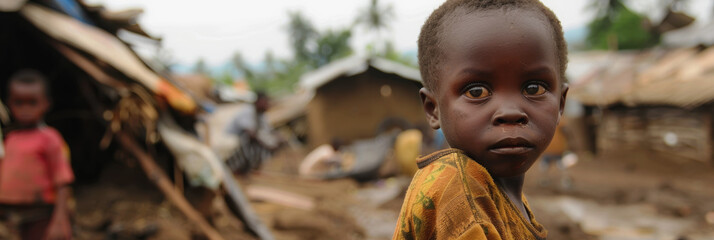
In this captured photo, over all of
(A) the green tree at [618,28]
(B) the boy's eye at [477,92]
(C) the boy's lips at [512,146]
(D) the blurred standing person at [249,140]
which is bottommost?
(C) the boy's lips at [512,146]

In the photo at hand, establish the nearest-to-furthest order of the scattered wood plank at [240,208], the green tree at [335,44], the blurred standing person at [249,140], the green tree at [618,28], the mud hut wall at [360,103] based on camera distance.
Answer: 1. the scattered wood plank at [240,208]
2. the blurred standing person at [249,140]
3. the mud hut wall at [360,103]
4. the green tree at [618,28]
5. the green tree at [335,44]

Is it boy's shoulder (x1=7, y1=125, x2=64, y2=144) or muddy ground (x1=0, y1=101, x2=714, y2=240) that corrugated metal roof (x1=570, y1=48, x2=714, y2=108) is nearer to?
muddy ground (x1=0, y1=101, x2=714, y2=240)

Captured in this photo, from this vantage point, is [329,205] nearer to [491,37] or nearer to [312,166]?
[312,166]

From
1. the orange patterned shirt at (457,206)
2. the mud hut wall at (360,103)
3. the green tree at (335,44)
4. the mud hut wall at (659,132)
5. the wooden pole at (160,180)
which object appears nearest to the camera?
the orange patterned shirt at (457,206)

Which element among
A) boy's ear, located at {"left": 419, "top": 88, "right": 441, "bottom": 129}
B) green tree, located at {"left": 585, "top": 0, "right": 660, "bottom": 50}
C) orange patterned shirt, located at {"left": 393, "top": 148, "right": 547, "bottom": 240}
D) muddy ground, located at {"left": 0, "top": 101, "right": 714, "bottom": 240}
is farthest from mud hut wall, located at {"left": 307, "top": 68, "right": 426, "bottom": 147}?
orange patterned shirt, located at {"left": 393, "top": 148, "right": 547, "bottom": 240}

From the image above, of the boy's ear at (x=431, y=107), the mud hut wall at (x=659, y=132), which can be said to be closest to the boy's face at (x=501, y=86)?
the boy's ear at (x=431, y=107)

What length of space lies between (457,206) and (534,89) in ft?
1.12

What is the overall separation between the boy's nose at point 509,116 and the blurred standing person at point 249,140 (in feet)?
24.4

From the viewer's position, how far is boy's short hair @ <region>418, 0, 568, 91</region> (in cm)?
109

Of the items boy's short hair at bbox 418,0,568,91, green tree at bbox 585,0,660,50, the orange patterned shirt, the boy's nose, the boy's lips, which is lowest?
the orange patterned shirt

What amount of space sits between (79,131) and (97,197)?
751 mm

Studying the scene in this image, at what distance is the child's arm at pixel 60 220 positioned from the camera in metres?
3.00

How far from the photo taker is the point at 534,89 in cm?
108

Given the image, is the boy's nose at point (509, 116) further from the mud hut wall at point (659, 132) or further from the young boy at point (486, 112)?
the mud hut wall at point (659, 132)
